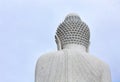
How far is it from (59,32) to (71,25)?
0.40 metres

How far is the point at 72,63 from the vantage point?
10430 millimetres

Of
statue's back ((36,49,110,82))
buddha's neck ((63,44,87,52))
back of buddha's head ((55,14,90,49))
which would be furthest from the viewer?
back of buddha's head ((55,14,90,49))

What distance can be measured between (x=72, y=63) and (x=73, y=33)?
1.21 metres

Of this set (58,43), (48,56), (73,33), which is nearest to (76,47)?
(73,33)

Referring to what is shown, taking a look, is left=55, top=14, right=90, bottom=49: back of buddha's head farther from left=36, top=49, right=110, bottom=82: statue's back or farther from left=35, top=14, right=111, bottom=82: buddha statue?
left=36, top=49, right=110, bottom=82: statue's back

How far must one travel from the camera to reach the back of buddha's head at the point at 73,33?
11.2 metres

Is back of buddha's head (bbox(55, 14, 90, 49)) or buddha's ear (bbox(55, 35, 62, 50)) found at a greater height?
back of buddha's head (bbox(55, 14, 90, 49))

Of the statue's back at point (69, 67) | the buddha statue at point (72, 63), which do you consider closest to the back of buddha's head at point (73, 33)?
the buddha statue at point (72, 63)

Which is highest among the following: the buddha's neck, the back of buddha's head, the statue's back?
the back of buddha's head

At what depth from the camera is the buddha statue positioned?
10195 mm

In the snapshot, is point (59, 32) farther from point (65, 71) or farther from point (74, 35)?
point (65, 71)

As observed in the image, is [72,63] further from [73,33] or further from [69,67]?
[73,33]

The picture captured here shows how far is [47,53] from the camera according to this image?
35.7 ft

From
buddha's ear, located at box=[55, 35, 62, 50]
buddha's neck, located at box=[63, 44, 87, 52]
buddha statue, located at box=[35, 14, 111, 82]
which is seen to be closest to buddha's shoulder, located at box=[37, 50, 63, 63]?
buddha statue, located at box=[35, 14, 111, 82]
